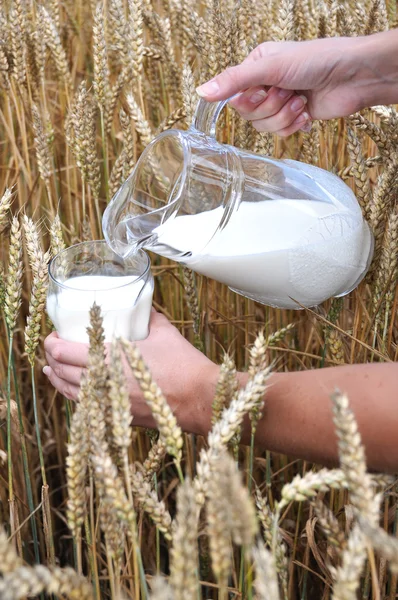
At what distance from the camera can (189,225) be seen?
2.58 feet

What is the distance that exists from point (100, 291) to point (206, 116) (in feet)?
0.89

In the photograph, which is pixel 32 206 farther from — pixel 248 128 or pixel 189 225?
pixel 189 225

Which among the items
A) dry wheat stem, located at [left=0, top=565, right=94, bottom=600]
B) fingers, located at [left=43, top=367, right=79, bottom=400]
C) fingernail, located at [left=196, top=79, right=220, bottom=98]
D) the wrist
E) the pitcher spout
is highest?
fingernail, located at [left=196, top=79, right=220, bottom=98]

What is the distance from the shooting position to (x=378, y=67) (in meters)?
0.98

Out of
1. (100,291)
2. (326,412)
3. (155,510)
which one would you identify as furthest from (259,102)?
(155,510)

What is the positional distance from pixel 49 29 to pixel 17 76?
12 centimetres

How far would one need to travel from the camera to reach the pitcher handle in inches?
34.7

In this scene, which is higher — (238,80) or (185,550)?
(238,80)

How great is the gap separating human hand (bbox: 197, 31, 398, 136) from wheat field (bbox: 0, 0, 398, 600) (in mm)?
35

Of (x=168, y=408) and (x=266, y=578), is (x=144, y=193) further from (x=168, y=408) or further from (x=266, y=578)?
(x=266, y=578)

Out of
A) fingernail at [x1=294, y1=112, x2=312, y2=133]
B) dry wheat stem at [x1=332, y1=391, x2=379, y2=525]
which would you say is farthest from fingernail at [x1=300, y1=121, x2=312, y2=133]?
dry wheat stem at [x1=332, y1=391, x2=379, y2=525]

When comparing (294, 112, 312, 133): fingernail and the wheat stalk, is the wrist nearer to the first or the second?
the wheat stalk

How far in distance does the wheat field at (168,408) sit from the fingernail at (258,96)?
0.04 metres

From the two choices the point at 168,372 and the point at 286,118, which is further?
the point at 286,118
